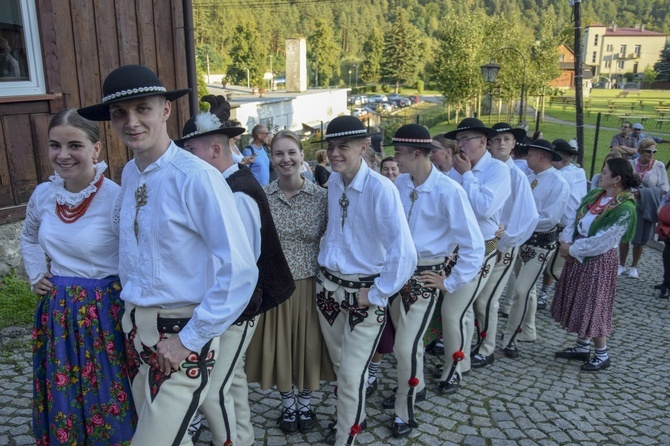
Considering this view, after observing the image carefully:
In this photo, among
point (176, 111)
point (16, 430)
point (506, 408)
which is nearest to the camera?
point (16, 430)

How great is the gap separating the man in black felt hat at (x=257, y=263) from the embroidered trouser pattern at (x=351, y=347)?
46 cm

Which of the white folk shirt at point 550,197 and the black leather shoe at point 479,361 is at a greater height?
the white folk shirt at point 550,197

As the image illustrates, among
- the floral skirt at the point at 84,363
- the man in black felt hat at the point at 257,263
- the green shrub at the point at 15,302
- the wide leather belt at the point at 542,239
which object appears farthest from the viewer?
the wide leather belt at the point at 542,239

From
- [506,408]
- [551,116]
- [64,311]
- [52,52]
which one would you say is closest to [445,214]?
[506,408]

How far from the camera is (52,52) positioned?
5.88 m

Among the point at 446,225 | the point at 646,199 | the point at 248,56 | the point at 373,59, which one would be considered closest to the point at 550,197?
the point at 446,225

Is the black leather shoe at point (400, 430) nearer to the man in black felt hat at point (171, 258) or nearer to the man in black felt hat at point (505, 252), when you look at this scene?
the man in black felt hat at point (505, 252)

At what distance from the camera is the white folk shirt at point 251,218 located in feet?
9.35

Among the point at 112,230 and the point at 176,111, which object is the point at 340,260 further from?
the point at 176,111

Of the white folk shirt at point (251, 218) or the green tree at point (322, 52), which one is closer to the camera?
the white folk shirt at point (251, 218)

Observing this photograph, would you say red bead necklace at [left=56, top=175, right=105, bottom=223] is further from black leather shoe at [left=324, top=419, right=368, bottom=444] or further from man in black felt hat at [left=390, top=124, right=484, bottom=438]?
black leather shoe at [left=324, top=419, right=368, bottom=444]

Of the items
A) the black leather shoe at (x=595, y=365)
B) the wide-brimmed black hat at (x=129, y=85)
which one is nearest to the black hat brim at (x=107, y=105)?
the wide-brimmed black hat at (x=129, y=85)

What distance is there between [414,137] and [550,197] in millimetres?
2676

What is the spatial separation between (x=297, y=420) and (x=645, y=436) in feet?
A: 8.57
